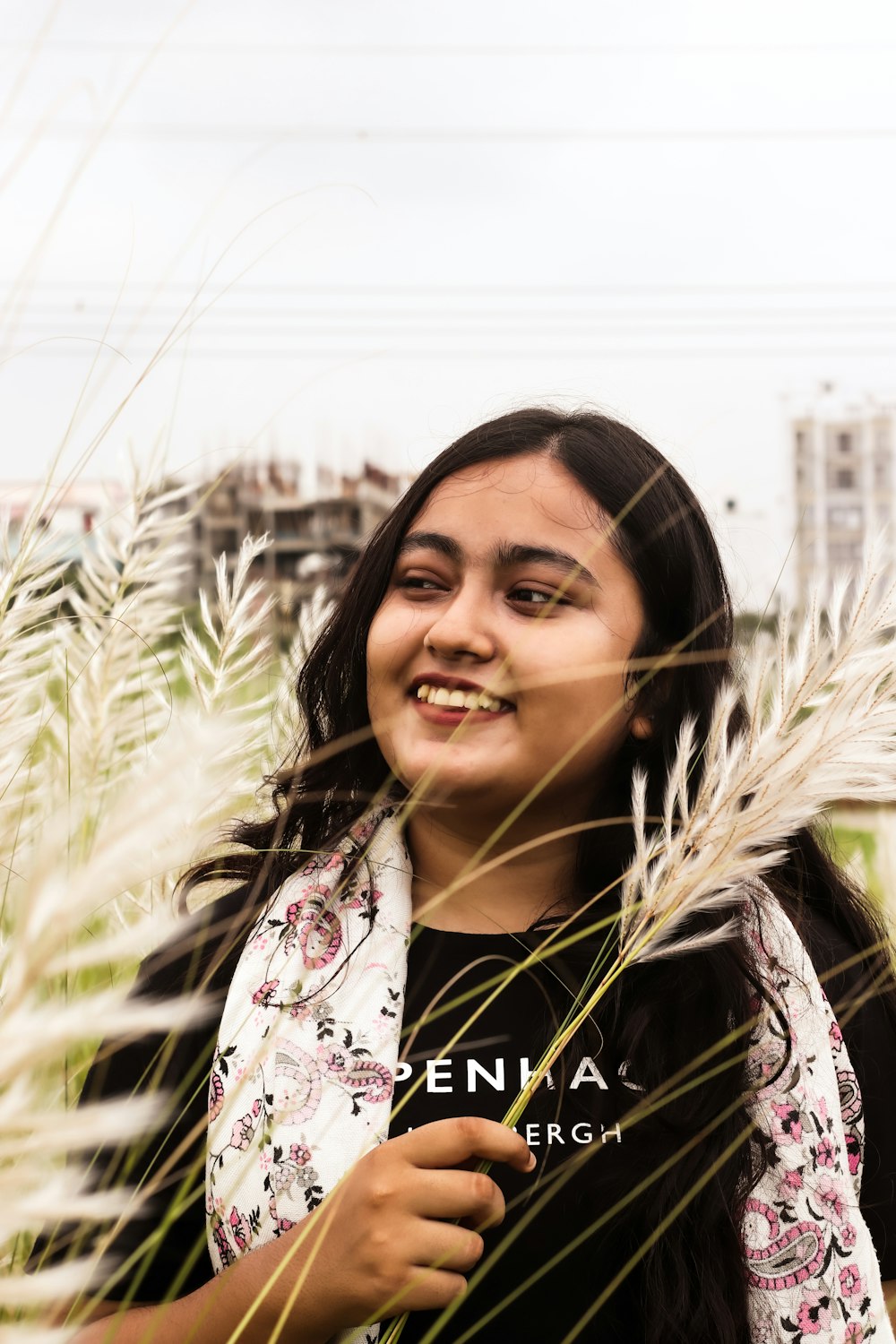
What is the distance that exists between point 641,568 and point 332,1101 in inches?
25.2

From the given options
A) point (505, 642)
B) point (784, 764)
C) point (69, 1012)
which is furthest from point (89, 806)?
point (69, 1012)

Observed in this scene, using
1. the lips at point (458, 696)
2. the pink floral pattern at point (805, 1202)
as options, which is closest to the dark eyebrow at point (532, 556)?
the lips at point (458, 696)

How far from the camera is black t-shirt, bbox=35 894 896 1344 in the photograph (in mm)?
1110

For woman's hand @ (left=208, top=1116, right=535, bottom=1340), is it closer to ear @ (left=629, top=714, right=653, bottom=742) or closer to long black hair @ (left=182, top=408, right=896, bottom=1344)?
long black hair @ (left=182, top=408, right=896, bottom=1344)

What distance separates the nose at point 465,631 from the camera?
46.6 inches

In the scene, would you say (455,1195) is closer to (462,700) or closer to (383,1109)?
(383,1109)

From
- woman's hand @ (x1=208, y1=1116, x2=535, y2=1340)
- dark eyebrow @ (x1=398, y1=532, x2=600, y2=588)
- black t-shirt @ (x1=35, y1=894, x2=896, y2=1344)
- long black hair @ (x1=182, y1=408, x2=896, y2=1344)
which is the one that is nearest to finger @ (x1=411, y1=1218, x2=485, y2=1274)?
woman's hand @ (x1=208, y1=1116, x2=535, y2=1340)

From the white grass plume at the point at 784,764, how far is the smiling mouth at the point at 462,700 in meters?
0.27

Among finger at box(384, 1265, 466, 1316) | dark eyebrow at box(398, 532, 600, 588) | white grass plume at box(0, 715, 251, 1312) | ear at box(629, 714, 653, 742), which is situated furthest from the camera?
ear at box(629, 714, 653, 742)

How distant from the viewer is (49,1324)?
0.56 m

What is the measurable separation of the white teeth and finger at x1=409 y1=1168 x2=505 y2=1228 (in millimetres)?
449

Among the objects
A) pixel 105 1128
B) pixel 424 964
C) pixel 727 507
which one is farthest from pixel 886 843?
pixel 105 1128

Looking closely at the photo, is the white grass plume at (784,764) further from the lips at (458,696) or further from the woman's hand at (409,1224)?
the lips at (458,696)

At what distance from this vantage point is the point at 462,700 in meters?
1.19
